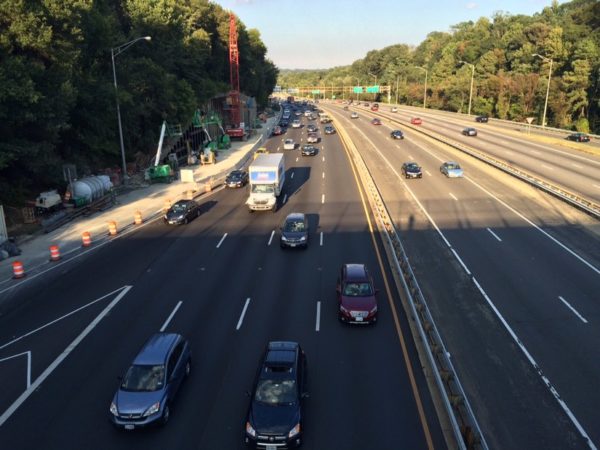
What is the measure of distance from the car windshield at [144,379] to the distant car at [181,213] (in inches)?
764

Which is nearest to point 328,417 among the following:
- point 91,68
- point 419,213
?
point 419,213

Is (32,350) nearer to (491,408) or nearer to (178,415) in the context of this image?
(178,415)

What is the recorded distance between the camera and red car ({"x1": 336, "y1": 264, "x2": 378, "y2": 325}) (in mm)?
18375

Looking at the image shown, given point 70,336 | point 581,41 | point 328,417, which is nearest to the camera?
point 328,417

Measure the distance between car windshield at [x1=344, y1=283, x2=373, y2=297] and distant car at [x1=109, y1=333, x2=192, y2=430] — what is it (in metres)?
6.97

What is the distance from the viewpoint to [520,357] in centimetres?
1655

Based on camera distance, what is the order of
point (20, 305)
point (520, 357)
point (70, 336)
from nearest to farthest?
point (520, 357) < point (70, 336) < point (20, 305)

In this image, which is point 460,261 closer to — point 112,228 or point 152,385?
point 152,385

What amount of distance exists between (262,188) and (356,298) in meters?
18.6

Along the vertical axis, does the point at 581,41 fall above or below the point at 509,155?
above

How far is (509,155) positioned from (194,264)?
1782 inches

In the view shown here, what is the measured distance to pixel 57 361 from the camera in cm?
1670

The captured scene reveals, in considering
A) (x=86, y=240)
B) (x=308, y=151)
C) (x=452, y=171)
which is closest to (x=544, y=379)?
(x=86, y=240)

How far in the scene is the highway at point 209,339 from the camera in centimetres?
1308
